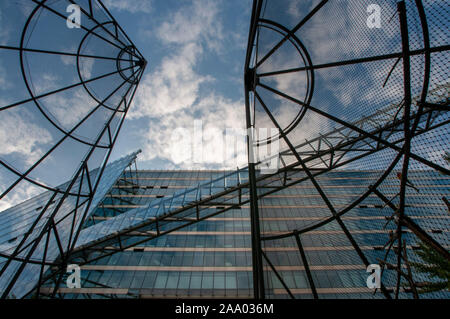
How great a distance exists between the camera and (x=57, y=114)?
7.19 m

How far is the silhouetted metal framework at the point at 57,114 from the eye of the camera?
19.3 feet

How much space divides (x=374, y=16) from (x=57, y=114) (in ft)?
32.0

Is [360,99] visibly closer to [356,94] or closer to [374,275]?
[356,94]

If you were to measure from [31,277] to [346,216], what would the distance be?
11.0 m

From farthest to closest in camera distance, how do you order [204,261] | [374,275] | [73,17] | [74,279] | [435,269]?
[204,261], [74,279], [435,269], [73,17], [374,275]

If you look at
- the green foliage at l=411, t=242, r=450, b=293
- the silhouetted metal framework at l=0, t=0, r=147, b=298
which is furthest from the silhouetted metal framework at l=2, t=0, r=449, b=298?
the green foliage at l=411, t=242, r=450, b=293

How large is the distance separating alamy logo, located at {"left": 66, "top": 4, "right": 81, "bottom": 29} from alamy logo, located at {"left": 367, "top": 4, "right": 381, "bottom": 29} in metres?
8.98

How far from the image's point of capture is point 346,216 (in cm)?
825

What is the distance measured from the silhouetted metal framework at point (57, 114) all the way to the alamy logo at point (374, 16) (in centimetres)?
875

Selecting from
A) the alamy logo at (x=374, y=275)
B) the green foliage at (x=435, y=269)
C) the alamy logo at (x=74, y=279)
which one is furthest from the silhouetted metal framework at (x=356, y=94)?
the alamy logo at (x=74, y=279)

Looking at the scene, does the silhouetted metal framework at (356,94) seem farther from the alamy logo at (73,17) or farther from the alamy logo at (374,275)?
the alamy logo at (73,17)

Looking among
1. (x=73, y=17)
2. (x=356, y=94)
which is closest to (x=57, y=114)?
(x=73, y=17)

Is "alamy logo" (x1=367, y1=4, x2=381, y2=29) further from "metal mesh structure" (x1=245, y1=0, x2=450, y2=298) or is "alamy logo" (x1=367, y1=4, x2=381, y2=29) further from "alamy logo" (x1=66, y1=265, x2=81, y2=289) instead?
"alamy logo" (x1=66, y1=265, x2=81, y2=289)
